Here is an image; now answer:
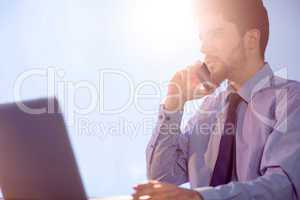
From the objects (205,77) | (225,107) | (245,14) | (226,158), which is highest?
(245,14)

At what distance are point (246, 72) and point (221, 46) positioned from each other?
5.1 inches

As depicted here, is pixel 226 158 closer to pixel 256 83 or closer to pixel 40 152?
pixel 256 83

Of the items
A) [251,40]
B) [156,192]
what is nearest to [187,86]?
[251,40]

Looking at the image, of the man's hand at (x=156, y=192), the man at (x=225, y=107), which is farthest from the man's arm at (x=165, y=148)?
the man's hand at (x=156, y=192)

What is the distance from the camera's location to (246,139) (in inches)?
58.3

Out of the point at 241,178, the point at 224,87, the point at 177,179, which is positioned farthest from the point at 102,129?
the point at 241,178

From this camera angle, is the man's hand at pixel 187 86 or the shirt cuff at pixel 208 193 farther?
the man's hand at pixel 187 86

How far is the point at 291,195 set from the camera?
1.09m

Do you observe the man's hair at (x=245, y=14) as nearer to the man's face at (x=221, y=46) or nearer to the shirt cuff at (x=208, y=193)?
the man's face at (x=221, y=46)

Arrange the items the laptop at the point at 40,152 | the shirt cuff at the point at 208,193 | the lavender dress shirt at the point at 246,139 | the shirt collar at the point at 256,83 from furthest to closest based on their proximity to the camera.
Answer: the shirt collar at the point at 256,83
the lavender dress shirt at the point at 246,139
the shirt cuff at the point at 208,193
the laptop at the point at 40,152

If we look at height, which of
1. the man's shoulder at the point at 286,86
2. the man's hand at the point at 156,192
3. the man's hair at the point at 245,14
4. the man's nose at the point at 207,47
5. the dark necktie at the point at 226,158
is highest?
the man's hair at the point at 245,14

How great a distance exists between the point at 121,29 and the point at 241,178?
961 millimetres

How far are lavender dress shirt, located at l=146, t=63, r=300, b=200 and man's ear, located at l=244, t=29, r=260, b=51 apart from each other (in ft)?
0.31

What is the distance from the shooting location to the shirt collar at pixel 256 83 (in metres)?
1.54
